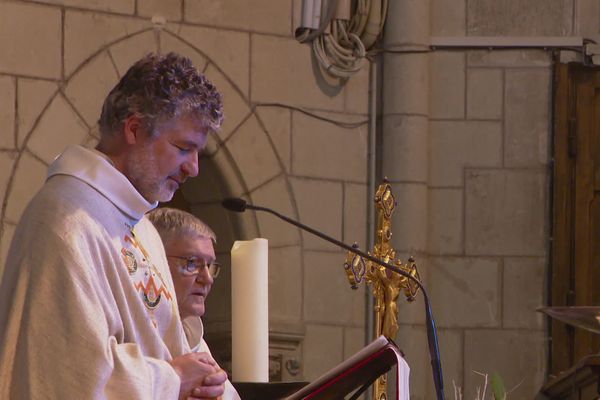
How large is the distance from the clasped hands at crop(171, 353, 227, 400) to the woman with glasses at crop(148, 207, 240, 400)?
81 centimetres

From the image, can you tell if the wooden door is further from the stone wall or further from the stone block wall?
the stone wall

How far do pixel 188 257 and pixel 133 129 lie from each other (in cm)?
96

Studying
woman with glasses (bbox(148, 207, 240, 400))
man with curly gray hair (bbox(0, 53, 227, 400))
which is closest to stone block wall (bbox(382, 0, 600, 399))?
woman with glasses (bbox(148, 207, 240, 400))

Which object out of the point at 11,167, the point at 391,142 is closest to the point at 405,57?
the point at 391,142

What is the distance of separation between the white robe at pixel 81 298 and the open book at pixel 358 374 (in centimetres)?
30

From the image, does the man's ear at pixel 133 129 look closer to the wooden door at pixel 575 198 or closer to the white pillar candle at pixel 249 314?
the white pillar candle at pixel 249 314

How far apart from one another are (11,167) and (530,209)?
8.06 ft

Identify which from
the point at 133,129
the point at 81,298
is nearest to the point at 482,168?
the point at 133,129

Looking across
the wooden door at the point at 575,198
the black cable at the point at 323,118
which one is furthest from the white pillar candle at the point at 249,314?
the wooden door at the point at 575,198

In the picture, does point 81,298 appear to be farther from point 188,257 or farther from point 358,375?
point 188,257

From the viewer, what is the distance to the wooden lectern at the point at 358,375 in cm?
288

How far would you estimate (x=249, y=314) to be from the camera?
336 centimetres

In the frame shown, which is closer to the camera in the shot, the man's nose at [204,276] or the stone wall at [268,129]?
the man's nose at [204,276]

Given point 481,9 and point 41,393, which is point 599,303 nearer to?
point 481,9
